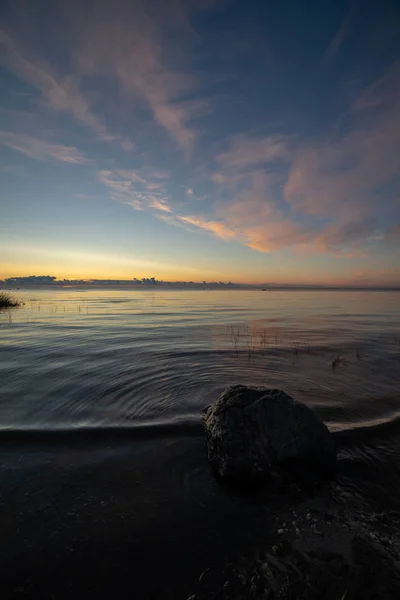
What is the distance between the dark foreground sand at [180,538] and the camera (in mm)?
2855

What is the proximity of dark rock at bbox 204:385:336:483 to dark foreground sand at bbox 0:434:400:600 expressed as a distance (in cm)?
29

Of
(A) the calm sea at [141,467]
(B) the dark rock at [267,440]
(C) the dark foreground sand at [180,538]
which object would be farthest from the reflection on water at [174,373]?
(C) the dark foreground sand at [180,538]

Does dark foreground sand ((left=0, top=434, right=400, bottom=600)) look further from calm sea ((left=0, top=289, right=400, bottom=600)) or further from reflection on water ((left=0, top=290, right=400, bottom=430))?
reflection on water ((left=0, top=290, right=400, bottom=430))

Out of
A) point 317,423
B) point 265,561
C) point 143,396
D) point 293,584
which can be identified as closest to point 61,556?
point 265,561

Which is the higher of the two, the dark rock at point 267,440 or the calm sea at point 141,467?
the dark rock at point 267,440

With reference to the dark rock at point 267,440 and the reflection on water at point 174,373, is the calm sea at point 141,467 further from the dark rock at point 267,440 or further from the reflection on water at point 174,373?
the dark rock at point 267,440

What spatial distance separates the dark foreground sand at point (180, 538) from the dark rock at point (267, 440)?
285 millimetres

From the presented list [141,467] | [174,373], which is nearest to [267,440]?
[141,467]

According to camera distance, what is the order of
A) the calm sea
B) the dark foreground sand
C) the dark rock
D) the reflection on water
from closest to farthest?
the dark foreground sand < the calm sea < the dark rock < the reflection on water

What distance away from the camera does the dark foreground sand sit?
2.86 metres

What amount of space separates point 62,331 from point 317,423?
1903 cm

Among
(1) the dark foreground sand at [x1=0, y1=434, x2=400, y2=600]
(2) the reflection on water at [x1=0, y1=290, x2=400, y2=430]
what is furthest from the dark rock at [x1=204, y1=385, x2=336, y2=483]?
(2) the reflection on water at [x1=0, y1=290, x2=400, y2=430]

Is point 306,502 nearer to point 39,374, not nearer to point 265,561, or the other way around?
point 265,561

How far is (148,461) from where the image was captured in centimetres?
502
